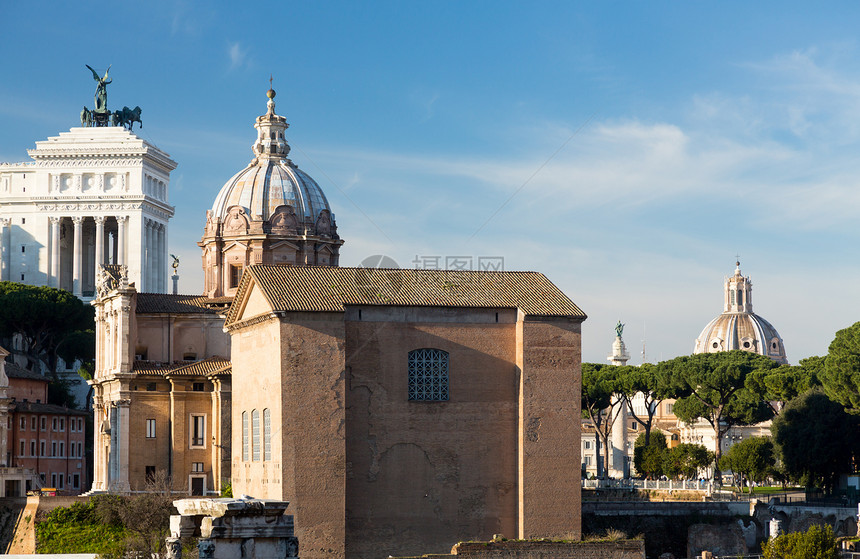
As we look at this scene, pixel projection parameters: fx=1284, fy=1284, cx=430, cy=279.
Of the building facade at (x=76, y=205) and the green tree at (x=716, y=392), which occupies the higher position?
the building facade at (x=76, y=205)

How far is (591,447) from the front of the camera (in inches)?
3866

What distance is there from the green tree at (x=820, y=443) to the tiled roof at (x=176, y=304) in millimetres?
24951

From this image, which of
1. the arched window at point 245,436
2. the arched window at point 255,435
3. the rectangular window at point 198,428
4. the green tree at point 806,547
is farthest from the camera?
the rectangular window at point 198,428

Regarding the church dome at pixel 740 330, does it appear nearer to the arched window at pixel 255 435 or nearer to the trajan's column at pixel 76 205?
the trajan's column at pixel 76 205

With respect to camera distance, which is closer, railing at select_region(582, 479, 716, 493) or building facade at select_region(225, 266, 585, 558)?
building facade at select_region(225, 266, 585, 558)

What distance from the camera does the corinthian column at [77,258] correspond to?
85875 millimetres

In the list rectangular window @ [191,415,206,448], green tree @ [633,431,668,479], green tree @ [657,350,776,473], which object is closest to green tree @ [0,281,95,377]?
rectangular window @ [191,415,206,448]

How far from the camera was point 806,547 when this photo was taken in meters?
36.7

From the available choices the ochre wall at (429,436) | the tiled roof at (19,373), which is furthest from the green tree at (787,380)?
the tiled roof at (19,373)

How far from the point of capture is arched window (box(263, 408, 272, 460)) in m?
35.8

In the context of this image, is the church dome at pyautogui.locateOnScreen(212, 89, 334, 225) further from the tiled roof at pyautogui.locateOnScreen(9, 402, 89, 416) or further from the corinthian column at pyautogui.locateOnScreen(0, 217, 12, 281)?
the corinthian column at pyautogui.locateOnScreen(0, 217, 12, 281)

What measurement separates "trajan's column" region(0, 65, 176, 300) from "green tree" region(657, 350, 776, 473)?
37.7 metres

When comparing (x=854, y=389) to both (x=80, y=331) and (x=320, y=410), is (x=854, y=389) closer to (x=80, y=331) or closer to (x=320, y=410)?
(x=320, y=410)

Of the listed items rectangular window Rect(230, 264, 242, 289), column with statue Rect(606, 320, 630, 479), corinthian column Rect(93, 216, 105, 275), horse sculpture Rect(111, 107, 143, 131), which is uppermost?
horse sculpture Rect(111, 107, 143, 131)
